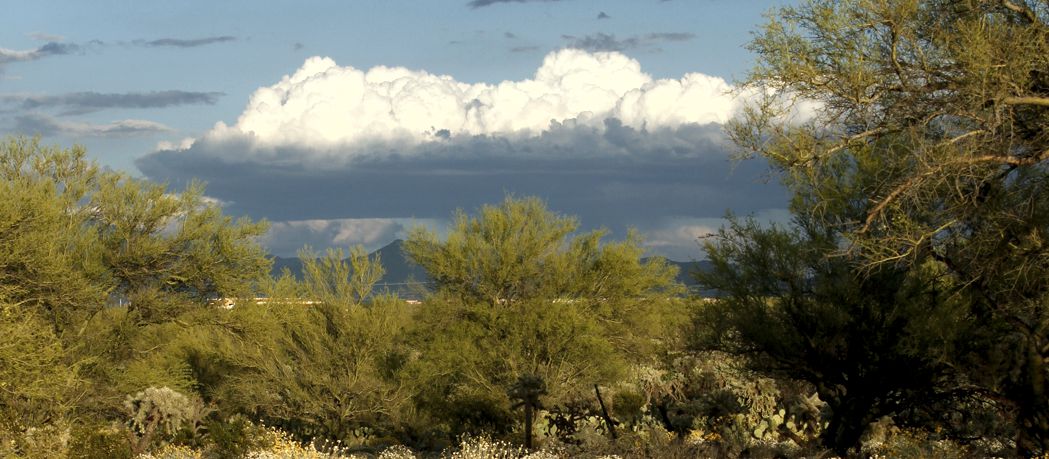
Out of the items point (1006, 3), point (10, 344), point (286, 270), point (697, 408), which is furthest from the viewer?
point (286, 270)

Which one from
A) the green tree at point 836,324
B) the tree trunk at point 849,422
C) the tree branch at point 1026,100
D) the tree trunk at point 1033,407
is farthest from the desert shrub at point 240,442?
the tree branch at point 1026,100

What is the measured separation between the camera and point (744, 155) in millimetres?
12805

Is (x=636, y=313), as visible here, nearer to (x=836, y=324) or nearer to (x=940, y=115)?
(x=836, y=324)

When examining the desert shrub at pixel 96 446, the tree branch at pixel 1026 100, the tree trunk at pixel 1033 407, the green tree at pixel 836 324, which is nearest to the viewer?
the tree branch at pixel 1026 100

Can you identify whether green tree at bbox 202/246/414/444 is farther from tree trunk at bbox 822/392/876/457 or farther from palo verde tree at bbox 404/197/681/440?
tree trunk at bbox 822/392/876/457

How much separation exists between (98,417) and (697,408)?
15.4 meters

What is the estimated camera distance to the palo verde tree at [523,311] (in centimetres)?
2897

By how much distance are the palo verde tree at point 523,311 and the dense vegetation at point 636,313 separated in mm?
83

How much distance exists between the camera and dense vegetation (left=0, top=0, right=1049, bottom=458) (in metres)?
12.4

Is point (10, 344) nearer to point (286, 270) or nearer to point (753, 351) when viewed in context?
point (753, 351)

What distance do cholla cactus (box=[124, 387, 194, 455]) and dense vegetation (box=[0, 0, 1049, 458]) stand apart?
75mm

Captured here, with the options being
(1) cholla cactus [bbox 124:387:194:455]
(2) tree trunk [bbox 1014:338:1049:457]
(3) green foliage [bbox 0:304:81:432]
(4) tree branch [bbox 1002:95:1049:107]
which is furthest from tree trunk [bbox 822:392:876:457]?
(1) cholla cactus [bbox 124:387:194:455]

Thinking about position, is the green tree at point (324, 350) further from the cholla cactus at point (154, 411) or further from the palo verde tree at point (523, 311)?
the cholla cactus at point (154, 411)

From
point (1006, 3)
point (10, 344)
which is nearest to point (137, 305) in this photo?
point (10, 344)
